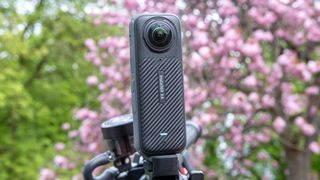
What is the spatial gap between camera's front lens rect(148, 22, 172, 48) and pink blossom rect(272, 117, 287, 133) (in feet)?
13.3

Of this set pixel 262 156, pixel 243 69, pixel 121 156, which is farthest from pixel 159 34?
pixel 262 156

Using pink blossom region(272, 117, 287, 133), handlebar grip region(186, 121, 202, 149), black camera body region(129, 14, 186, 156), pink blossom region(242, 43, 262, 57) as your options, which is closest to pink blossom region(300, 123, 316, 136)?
pink blossom region(272, 117, 287, 133)

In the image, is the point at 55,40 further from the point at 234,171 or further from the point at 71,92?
the point at 234,171

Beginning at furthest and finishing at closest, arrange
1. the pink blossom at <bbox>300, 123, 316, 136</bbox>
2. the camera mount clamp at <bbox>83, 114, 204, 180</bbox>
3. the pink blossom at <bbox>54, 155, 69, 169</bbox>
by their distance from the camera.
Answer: the pink blossom at <bbox>54, 155, 69, 169</bbox> → the pink blossom at <bbox>300, 123, 316, 136</bbox> → the camera mount clamp at <bbox>83, 114, 204, 180</bbox>

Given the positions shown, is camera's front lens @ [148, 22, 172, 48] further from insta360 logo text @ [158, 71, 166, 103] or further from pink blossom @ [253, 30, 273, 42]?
pink blossom @ [253, 30, 273, 42]

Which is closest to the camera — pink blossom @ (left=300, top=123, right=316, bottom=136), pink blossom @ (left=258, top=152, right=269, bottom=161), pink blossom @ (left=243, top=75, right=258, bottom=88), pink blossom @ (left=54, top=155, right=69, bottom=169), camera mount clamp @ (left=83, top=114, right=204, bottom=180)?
camera mount clamp @ (left=83, top=114, right=204, bottom=180)

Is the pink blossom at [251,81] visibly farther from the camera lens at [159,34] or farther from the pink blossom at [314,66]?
the camera lens at [159,34]

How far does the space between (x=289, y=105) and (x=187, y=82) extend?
920 mm

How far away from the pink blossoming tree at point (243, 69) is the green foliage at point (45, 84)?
4606mm

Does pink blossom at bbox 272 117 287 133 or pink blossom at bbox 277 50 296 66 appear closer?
pink blossom at bbox 277 50 296 66

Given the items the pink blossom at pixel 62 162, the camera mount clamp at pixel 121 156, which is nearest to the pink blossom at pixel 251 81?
the pink blossom at pixel 62 162

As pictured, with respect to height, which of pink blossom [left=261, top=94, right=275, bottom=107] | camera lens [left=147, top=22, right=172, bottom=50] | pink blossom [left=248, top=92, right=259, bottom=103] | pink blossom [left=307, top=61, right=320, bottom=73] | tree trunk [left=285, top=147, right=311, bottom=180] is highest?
camera lens [left=147, top=22, right=172, bottom=50]

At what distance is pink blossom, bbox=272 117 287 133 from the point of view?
5094mm

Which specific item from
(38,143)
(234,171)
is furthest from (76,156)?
(38,143)
